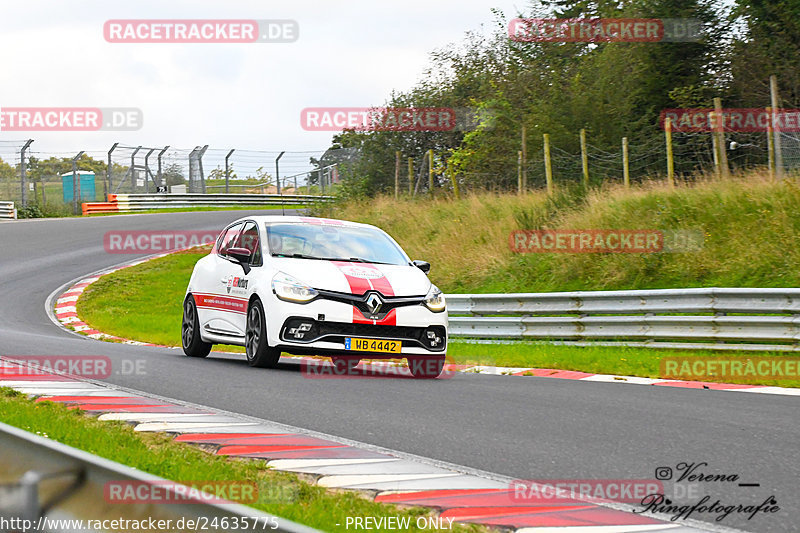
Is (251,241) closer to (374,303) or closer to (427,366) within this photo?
(374,303)

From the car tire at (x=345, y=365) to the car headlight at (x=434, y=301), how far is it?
4.27ft

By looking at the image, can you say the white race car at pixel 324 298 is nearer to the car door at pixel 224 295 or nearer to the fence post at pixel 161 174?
the car door at pixel 224 295

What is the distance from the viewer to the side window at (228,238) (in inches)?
492

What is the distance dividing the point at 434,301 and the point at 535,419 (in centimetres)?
343

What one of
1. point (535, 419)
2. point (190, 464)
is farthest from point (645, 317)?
point (190, 464)

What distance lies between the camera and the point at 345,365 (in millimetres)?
12062

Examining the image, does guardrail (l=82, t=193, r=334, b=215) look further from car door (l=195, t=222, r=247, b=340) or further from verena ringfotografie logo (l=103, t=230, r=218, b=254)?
Answer: car door (l=195, t=222, r=247, b=340)

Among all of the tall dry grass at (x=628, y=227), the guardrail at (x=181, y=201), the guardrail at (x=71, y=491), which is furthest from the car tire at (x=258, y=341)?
the guardrail at (x=181, y=201)

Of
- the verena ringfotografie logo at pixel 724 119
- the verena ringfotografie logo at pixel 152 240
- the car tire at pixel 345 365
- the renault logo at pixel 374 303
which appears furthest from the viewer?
the verena ringfotografie logo at pixel 152 240

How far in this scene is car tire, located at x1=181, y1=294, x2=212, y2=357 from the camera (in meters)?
12.8

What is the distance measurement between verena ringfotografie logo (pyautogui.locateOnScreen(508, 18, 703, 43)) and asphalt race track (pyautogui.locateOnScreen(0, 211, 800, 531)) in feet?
64.4

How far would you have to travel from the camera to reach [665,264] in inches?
655

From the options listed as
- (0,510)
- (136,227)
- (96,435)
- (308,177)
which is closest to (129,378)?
(96,435)

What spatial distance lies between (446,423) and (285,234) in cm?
479
